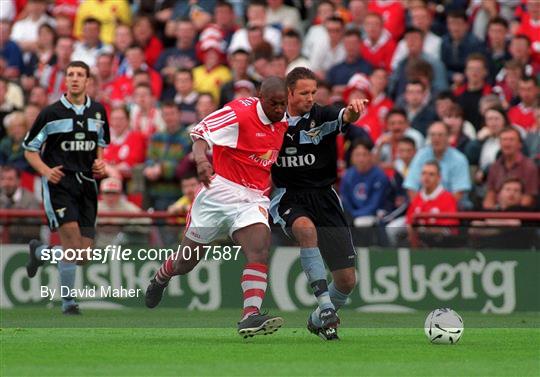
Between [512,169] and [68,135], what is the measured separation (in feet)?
18.4

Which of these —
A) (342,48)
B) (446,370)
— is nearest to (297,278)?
(342,48)

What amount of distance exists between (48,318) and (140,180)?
5.05 meters

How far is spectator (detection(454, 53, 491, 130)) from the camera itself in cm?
1866

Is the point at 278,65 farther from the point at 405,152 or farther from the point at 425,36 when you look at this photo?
the point at 405,152

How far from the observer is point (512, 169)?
56.2ft

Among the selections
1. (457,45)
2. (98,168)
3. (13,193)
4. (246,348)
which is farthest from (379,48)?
(246,348)

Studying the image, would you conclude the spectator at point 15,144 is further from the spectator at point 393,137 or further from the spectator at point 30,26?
the spectator at point 393,137

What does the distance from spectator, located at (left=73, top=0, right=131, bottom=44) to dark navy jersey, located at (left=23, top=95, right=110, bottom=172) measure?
25.7ft

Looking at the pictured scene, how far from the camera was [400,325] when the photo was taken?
13.8 meters

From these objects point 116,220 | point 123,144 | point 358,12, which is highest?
point 358,12

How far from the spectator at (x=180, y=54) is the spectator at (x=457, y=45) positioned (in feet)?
13.1

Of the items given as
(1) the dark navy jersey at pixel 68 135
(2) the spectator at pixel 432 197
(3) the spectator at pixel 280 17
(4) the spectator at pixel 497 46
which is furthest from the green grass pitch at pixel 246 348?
(3) the spectator at pixel 280 17

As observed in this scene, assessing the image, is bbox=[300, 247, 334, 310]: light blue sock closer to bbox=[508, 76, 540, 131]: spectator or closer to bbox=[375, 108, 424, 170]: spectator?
bbox=[375, 108, 424, 170]: spectator

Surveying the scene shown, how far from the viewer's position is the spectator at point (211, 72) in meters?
20.6
